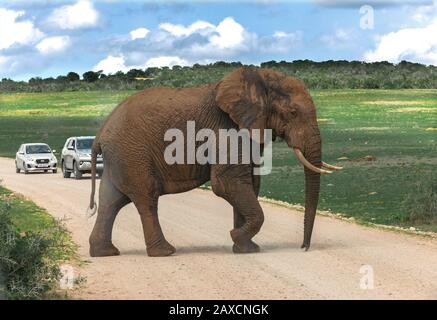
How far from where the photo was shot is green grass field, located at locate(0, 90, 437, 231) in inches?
1042

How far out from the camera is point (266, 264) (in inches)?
639

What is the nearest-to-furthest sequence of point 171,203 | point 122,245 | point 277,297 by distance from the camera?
point 277,297, point 122,245, point 171,203

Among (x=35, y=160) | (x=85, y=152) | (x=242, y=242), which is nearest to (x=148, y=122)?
(x=242, y=242)

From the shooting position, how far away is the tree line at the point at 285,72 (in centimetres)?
12050

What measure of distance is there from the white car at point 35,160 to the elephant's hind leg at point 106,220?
83.0 feet

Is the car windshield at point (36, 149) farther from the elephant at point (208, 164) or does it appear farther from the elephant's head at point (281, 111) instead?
the elephant's head at point (281, 111)

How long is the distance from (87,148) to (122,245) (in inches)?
839

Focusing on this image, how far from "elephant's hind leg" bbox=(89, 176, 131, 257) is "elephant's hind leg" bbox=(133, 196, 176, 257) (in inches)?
21.0

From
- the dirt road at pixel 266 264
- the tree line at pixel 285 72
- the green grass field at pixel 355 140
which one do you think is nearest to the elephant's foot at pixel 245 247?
the dirt road at pixel 266 264

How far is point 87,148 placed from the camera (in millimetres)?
40125

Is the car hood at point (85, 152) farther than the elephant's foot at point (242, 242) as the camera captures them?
Yes

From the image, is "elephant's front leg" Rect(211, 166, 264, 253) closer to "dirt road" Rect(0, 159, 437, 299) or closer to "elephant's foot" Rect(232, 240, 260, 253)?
"elephant's foot" Rect(232, 240, 260, 253)
